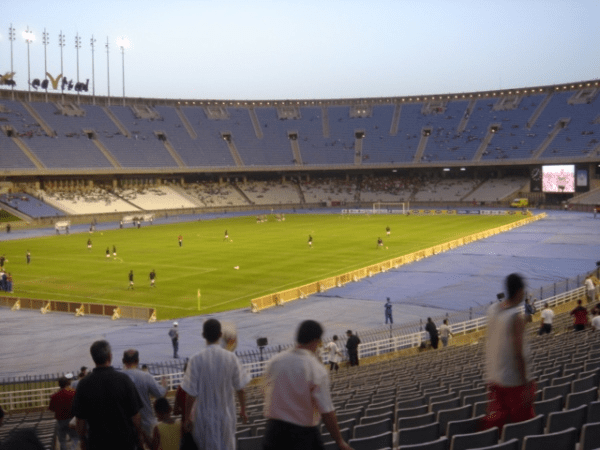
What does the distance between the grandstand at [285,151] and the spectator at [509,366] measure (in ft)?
265

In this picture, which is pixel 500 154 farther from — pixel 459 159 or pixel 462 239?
pixel 462 239

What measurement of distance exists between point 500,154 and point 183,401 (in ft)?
364

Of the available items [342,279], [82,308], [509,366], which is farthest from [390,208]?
[509,366]

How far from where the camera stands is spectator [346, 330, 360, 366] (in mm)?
22047

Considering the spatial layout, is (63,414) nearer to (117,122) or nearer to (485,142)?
(117,122)

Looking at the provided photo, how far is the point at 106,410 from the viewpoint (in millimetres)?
6223

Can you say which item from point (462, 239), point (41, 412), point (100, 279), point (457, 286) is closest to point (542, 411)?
point (41, 412)

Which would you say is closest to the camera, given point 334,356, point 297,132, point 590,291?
point 334,356

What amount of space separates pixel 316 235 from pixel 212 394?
203ft

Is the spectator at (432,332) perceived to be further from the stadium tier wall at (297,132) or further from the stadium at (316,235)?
the stadium tier wall at (297,132)

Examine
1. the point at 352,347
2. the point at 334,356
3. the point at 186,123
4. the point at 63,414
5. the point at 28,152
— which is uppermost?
the point at 186,123

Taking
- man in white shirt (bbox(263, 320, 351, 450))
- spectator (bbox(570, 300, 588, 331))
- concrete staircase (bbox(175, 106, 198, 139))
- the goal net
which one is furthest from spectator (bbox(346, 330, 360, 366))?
concrete staircase (bbox(175, 106, 198, 139))

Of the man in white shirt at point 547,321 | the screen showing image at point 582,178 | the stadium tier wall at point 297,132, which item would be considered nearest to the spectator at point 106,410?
the man in white shirt at point 547,321

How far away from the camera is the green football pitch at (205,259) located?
3847 centimetres
